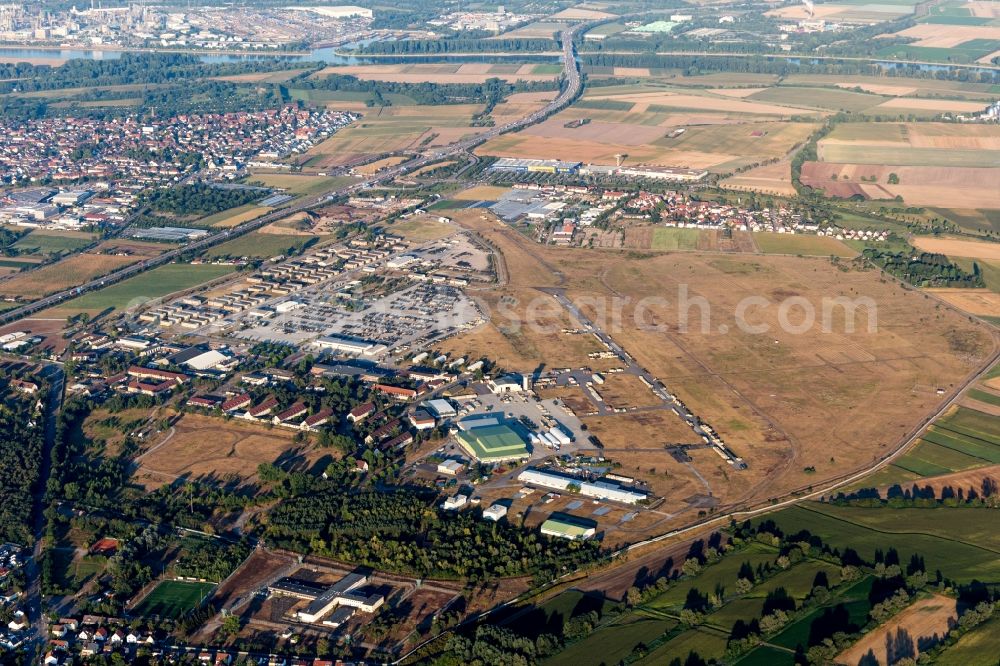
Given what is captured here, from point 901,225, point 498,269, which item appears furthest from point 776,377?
point 901,225

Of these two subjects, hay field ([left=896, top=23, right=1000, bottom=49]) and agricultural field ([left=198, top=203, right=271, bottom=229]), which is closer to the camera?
agricultural field ([left=198, top=203, right=271, bottom=229])

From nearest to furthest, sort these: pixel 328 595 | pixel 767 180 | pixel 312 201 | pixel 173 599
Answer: pixel 328 595, pixel 173 599, pixel 312 201, pixel 767 180

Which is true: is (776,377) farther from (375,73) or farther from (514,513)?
(375,73)

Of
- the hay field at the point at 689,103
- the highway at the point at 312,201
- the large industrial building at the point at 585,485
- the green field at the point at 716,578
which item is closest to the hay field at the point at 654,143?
the highway at the point at 312,201

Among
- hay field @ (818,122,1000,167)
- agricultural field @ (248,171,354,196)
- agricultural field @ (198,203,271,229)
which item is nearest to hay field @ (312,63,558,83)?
agricultural field @ (248,171,354,196)

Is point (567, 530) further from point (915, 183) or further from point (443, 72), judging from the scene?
point (443, 72)

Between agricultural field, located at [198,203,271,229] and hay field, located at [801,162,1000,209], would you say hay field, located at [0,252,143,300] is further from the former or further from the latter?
hay field, located at [801,162,1000,209]

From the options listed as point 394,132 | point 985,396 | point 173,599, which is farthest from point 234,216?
point 985,396
